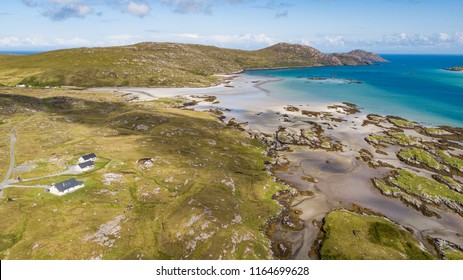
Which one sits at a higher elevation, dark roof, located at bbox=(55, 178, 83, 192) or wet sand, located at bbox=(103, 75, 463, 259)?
dark roof, located at bbox=(55, 178, 83, 192)

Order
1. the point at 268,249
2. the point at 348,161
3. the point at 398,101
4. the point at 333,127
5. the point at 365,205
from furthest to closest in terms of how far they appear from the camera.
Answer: the point at 398,101, the point at 333,127, the point at 348,161, the point at 365,205, the point at 268,249

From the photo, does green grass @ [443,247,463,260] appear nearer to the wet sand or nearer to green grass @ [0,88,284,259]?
the wet sand

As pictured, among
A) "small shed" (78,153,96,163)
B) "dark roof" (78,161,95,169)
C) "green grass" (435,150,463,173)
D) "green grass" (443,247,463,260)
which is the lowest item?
"green grass" (443,247,463,260)

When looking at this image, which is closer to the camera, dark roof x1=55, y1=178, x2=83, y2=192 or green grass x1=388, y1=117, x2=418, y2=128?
dark roof x1=55, y1=178, x2=83, y2=192

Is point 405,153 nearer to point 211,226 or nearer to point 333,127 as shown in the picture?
point 333,127

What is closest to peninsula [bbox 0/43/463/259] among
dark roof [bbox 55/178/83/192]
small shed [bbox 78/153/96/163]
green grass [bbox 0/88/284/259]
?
green grass [bbox 0/88/284/259]

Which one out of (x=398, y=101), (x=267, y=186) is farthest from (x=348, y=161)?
(x=398, y=101)
